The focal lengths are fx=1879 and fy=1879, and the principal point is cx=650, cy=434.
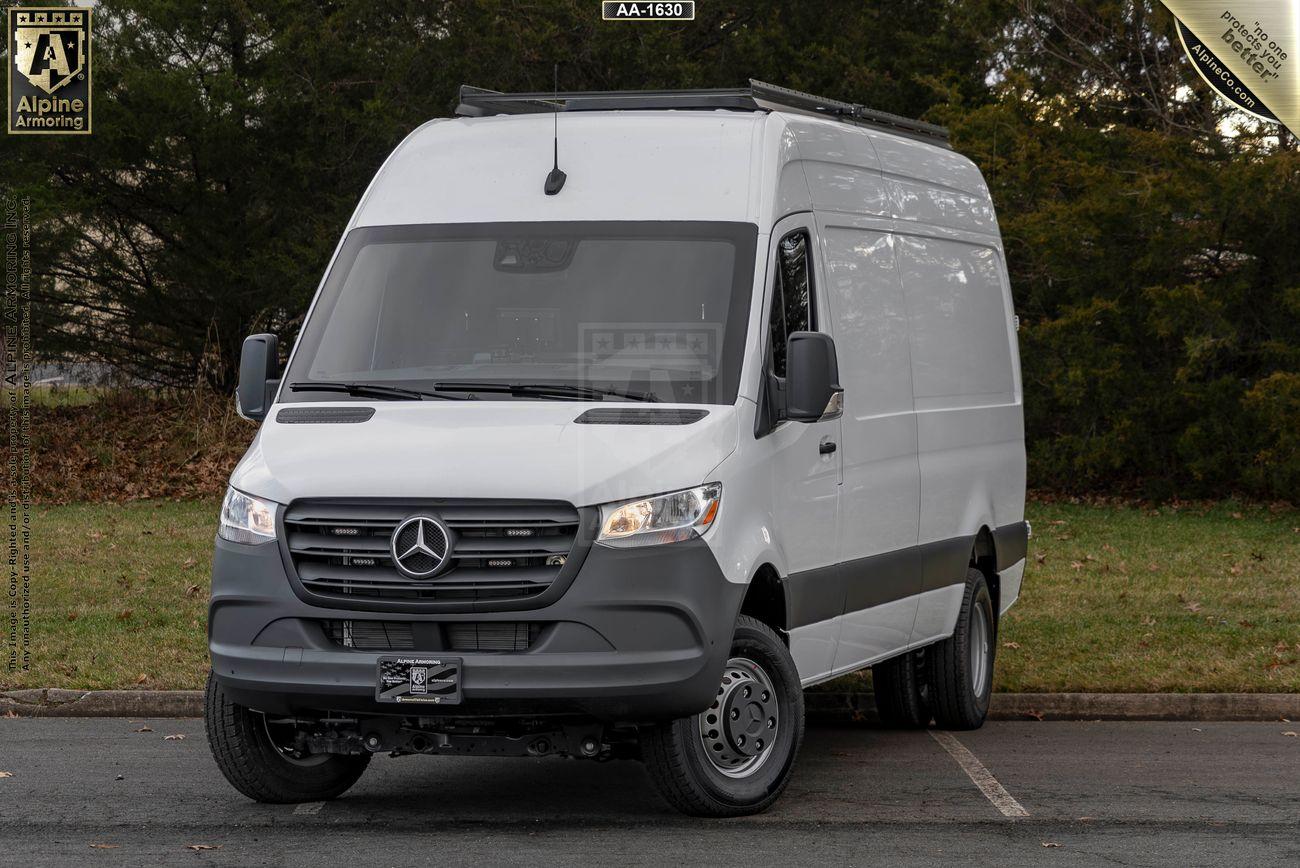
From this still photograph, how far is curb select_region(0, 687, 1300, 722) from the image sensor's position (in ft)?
33.4

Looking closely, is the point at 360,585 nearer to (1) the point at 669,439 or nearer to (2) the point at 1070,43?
(1) the point at 669,439

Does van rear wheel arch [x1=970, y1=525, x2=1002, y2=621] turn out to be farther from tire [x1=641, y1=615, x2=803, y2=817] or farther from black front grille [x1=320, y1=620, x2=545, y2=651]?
black front grille [x1=320, y1=620, x2=545, y2=651]

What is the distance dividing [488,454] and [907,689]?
3783mm

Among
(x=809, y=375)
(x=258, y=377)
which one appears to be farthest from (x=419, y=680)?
(x=809, y=375)

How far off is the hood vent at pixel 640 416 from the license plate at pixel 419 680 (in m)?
Answer: 1.07

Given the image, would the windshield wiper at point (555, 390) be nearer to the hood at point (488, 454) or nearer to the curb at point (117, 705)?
the hood at point (488, 454)

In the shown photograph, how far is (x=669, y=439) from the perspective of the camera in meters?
7.07

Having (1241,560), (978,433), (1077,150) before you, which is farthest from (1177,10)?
(978,433)

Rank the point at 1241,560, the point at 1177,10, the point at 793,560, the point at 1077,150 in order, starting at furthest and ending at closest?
the point at 1077,150
the point at 1177,10
the point at 1241,560
the point at 793,560

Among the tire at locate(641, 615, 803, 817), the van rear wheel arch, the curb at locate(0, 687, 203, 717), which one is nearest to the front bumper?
the tire at locate(641, 615, 803, 817)

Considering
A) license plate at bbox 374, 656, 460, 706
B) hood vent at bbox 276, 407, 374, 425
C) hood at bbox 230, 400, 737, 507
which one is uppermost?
hood vent at bbox 276, 407, 374, 425

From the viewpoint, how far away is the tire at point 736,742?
23.6 ft

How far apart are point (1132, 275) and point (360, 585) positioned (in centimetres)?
1773

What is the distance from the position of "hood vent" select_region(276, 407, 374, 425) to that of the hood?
0.02m
